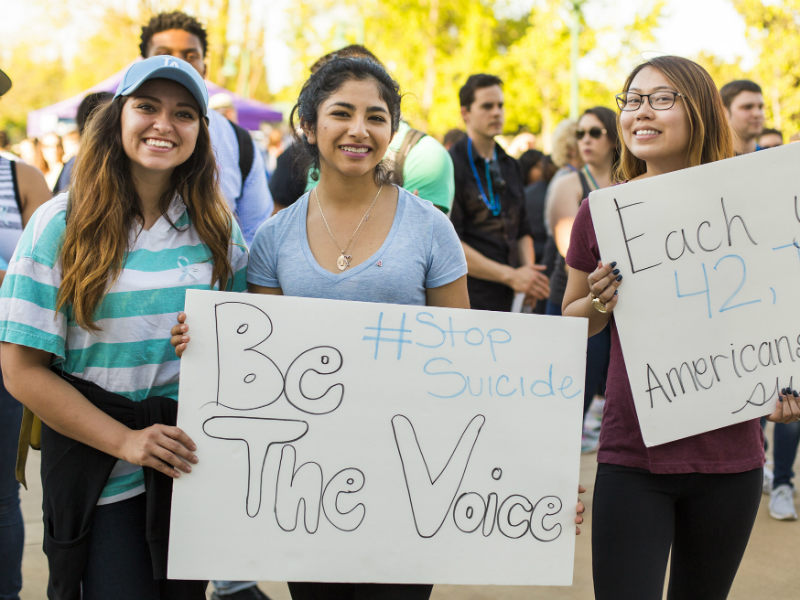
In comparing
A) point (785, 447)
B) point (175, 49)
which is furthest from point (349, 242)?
point (785, 447)

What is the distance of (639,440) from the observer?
2182 mm

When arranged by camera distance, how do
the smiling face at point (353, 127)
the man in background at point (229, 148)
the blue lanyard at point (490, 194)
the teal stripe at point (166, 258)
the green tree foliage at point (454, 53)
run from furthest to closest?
the green tree foliage at point (454, 53), the blue lanyard at point (490, 194), the man in background at point (229, 148), the smiling face at point (353, 127), the teal stripe at point (166, 258)

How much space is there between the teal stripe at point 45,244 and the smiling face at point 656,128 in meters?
1.48

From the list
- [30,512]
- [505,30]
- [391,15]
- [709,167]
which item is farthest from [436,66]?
[709,167]

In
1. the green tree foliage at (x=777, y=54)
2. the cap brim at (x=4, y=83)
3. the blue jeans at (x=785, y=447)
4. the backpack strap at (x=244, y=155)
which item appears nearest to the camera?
the cap brim at (x=4, y=83)

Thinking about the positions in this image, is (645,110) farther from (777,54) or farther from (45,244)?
(777,54)

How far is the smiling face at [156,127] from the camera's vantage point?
6.97 feet

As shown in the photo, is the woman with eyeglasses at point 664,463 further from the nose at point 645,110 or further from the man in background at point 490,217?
the man in background at point 490,217

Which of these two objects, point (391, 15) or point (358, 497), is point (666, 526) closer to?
point (358, 497)

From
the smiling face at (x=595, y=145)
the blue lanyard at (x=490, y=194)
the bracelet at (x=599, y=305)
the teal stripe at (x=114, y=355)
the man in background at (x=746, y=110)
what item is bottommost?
the teal stripe at (x=114, y=355)

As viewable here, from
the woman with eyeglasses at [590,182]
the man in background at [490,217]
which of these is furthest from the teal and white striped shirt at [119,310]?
the woman with eyeglasses at [590,182]

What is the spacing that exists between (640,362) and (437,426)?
0.55 meters

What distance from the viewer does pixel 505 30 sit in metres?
34.7

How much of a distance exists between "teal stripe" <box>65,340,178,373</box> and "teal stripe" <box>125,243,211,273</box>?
0.61 feet
